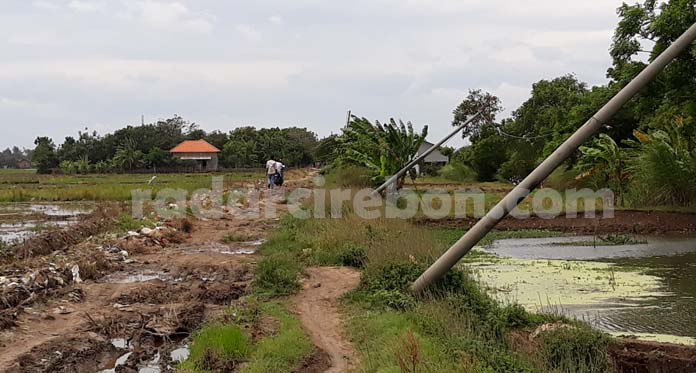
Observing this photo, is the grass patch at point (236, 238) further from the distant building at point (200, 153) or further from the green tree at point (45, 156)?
the green tree at point (45, 156)

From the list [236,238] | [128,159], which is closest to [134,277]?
[236,238]

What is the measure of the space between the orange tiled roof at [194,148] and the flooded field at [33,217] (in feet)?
126

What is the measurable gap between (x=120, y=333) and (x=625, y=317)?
221 inches

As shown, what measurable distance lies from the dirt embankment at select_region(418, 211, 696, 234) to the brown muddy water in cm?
152

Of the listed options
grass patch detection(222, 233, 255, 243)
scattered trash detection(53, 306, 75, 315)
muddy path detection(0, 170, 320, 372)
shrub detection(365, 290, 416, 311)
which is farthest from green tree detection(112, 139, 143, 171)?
shrub detection(365, 290, 416, 311)

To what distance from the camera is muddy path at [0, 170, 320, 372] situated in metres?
6.65

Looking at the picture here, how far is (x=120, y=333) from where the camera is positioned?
7.43 m

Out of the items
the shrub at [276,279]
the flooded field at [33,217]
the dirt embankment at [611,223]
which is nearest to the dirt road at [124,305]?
the shrub at [276,279]

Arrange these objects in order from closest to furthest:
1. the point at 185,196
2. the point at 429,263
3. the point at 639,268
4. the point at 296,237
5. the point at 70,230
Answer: the point at 429,263 < the point at 639,268 < the point at 296,237 < the point at 70,230 < the point at 185,196

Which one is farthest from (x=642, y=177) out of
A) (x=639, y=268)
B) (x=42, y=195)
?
(x=42, y=195)

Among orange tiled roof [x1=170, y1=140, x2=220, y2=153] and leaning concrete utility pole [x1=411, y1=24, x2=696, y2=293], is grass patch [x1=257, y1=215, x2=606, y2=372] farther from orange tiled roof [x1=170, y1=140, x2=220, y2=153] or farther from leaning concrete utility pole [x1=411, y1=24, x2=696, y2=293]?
orange tiled roof [x1=170, y1=140, x2=220, y2=153]

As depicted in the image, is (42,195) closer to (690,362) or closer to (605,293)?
(605,293)

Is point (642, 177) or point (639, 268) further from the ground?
point (642, 177)

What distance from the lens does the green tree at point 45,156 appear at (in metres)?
64.2
